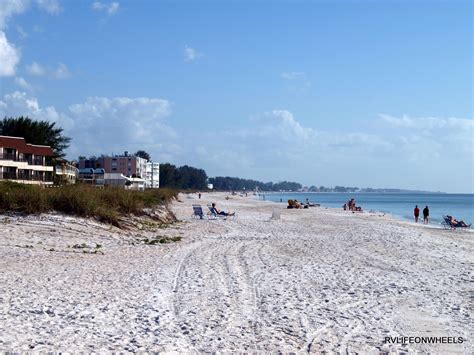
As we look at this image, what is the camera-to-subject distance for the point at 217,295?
27.8 feet

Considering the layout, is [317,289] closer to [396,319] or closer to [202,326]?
[396,319]

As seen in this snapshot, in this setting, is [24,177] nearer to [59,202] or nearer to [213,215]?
[213,215]

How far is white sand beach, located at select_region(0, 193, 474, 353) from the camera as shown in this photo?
6.04 meters

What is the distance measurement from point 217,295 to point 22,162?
46.6 m

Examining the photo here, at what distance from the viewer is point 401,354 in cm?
575

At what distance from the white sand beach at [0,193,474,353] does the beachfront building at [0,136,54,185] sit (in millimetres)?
35041

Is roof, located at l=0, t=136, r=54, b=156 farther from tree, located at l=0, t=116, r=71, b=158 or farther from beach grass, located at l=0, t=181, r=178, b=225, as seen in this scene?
beach grass, located at l=0, t=181, r=178, b=225

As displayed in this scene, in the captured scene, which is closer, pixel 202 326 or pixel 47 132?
pixel 202 326

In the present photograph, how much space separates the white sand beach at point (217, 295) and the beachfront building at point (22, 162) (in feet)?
115

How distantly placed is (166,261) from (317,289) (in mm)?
4131

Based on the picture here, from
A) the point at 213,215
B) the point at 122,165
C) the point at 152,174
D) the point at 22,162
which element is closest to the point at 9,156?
the point at 22,162

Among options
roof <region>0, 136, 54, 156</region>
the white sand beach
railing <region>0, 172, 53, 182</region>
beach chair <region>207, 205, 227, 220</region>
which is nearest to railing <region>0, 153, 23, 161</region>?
roof <region>0, 136, 54, 156</region>

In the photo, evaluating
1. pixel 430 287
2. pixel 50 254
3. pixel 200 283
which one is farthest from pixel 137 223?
pixel 430 287

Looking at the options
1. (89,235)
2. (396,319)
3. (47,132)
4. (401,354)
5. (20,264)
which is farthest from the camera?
(47,132)
